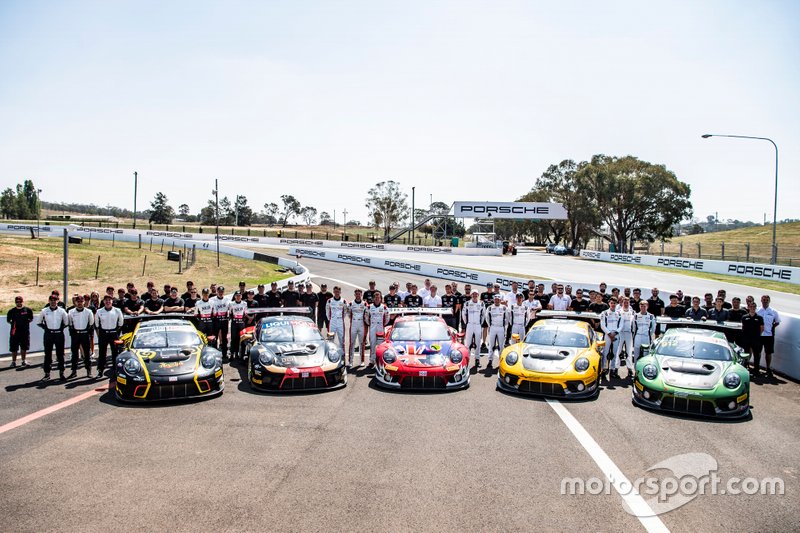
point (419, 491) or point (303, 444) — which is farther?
point (303, 444)

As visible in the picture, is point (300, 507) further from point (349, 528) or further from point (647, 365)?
point (647, 365)

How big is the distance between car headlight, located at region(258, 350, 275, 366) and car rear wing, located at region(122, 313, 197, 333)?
2704mm

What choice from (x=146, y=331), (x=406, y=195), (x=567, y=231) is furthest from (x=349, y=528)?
(x=406, y=195)

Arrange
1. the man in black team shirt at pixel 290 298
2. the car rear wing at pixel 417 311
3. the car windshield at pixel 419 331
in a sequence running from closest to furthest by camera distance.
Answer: the car windshield at pixel 419 331 < the car rear wing at pixel 417 311 < the man in black team shirt at pixel 290 298

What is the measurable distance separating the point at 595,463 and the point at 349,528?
339 cm

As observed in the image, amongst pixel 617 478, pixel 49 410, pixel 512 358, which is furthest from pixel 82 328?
pixel 617 478

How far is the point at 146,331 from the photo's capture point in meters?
11.2

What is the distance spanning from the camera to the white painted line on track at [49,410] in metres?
8.40

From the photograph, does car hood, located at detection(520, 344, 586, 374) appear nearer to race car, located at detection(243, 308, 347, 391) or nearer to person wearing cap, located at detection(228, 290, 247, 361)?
race car, located at detection(243, 308, 347, 391)

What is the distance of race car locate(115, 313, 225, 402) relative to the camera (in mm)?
9672

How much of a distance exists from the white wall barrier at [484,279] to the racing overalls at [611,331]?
383 centimetres

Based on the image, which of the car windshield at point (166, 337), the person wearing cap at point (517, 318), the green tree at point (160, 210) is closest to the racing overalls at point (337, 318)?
the car windshield at point (166, 337)

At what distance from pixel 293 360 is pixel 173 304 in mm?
4612

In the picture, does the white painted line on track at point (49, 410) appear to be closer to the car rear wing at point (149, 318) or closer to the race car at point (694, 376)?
the car rear wing at point (149, 318)
